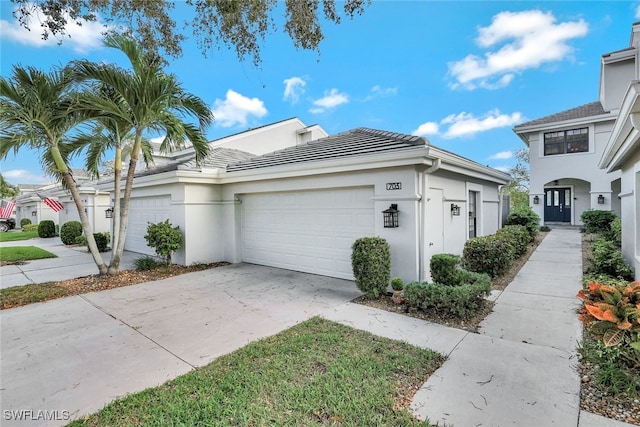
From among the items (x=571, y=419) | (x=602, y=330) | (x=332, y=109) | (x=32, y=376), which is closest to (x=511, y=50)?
(x=332, y=109)

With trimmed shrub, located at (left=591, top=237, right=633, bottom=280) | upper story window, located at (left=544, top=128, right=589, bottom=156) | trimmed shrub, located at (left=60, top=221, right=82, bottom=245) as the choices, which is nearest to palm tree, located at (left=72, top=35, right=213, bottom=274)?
trimmed shrub, located at (left=60, top=221, right=82, bottom=245)

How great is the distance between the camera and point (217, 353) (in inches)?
148

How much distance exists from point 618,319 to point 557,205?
18983 mm

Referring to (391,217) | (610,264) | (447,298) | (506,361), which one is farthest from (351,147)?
(610,264)

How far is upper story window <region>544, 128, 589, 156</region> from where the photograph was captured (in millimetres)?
15673

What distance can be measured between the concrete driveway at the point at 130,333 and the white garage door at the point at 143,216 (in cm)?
374

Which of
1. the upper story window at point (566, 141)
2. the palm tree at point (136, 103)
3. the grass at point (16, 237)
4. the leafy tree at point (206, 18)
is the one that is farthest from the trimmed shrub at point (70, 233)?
the upper story window at point (566, 141)

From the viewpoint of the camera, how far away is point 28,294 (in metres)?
6.29

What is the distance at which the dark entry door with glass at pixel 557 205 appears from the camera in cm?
1780

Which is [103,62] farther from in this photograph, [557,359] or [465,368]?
[557,359]

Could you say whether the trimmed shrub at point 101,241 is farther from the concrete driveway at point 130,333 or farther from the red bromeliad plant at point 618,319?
the red bromeliad plant at point 618,319

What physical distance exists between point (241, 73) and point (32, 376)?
16.3 ft

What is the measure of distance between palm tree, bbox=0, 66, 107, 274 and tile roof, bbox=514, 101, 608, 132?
19.7m

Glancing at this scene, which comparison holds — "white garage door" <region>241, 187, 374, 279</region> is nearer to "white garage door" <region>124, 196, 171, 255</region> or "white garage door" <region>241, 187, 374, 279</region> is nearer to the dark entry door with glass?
"white garage door" <region>124, 196, 171, 255</region>
